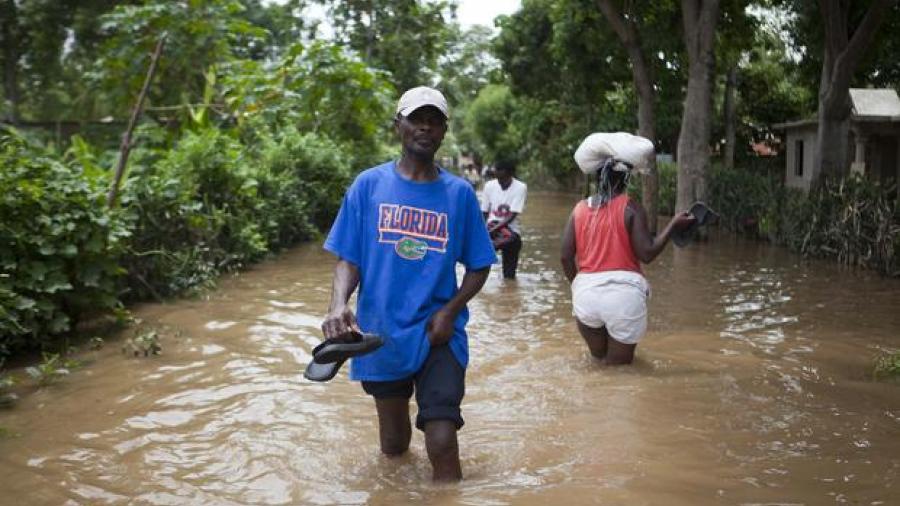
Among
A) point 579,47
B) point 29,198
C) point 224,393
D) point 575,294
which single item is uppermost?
point 579,47

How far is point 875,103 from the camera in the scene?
19922mm

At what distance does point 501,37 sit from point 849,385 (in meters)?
26.4

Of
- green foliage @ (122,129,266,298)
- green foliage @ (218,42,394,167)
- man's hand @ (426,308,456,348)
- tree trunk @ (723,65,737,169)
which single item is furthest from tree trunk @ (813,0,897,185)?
man's hand @ (426,308,456,348)

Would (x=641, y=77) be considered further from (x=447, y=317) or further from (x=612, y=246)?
(x=447, y=317)

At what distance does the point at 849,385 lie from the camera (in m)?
5.98

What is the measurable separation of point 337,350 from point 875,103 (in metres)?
19.7

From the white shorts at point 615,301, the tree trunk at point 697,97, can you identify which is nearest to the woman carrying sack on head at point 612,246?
the white shorts at point 615,301

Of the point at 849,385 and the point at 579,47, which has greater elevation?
the point at 579,47

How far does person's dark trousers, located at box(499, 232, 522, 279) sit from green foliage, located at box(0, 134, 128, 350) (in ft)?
16.3

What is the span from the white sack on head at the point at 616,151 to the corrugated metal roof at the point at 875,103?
50.3ft

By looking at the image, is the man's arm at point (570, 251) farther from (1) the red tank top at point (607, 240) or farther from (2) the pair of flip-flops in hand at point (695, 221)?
(2) the pair of flip-flops in hand at point (695, 221)

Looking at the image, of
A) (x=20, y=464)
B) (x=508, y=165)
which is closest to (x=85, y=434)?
(x=20, y=464)

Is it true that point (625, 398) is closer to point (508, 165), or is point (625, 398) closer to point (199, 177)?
point (508, 165)

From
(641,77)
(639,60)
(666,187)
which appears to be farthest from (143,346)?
(666,187)
